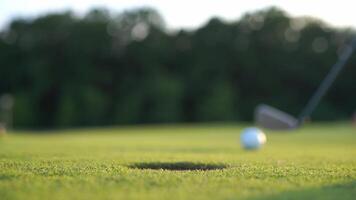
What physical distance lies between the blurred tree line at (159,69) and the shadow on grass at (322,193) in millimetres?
47417

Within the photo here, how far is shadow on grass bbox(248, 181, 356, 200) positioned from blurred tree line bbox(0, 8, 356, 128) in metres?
47.4

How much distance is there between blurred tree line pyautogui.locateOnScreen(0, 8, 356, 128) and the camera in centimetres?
5462

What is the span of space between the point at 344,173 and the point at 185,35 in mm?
50670

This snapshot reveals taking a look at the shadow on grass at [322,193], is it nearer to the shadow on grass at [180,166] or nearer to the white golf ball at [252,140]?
the shadow on grass at [180,166]

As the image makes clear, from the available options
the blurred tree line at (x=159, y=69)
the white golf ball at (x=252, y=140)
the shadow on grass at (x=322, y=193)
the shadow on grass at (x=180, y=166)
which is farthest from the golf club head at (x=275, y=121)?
the blurred tree line at (x=159, y=69)

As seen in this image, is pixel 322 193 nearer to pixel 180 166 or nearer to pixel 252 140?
pixel 180 166

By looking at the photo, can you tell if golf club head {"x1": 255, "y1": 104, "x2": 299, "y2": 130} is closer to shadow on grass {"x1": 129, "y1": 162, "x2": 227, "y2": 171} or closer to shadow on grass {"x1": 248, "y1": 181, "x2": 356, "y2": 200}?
shadow on grass {"x1": 129, "y1": 162, "x2": 227, "y2": 171}

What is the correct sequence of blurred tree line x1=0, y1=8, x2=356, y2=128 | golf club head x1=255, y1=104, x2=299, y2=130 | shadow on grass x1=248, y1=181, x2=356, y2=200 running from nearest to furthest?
shadow on grass x1=248, y1=181, x2=356, y2=200 → golf club head x1=255, y1=104, x2=299, y2=130 → blurred tree line x1=0, y1=8, x2=356, y2=128

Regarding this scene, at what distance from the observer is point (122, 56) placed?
5650 centimetres

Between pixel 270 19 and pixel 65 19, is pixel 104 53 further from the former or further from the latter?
pixel 270 19

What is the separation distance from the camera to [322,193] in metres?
6.66

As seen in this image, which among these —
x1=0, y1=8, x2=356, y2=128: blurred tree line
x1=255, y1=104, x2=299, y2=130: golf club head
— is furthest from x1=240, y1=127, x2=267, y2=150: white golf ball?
x1=0, y1=8, x2=356, y2=128: blurred tree line

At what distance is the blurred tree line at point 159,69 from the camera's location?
5462 centimetres

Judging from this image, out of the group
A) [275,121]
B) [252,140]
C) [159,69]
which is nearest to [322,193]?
[252,140]
